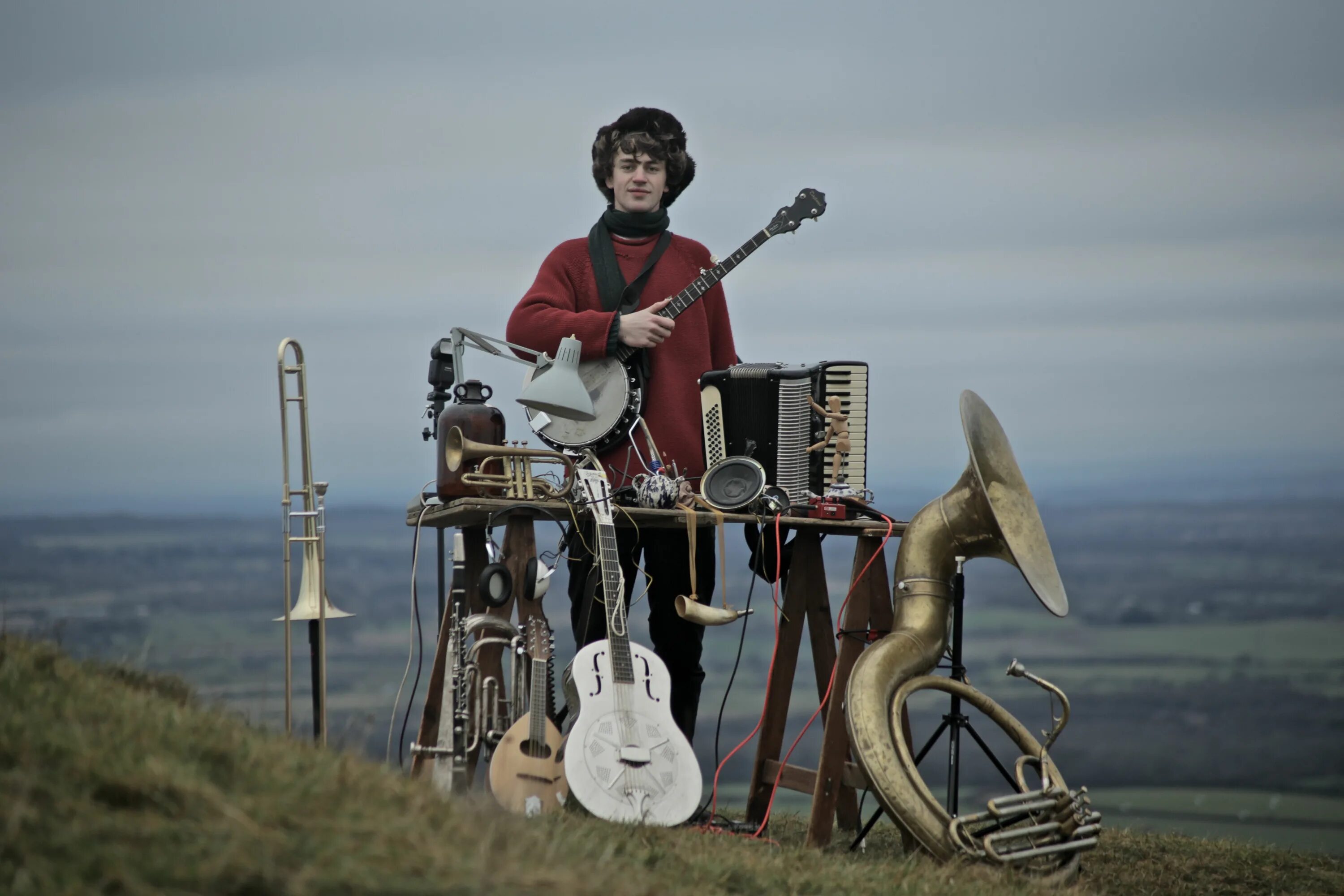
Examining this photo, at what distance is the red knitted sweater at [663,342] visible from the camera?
4.84 metres

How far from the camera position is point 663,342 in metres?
5.03

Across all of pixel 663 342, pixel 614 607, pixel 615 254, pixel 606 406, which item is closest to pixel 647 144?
pixel 615 254

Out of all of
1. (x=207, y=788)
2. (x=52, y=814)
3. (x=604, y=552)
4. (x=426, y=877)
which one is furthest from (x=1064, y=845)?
(x=52, y=814)

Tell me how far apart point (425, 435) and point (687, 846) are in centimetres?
187

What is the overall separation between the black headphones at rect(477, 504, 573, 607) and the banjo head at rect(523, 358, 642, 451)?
37 cm

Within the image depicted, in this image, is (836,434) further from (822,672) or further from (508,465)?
(508,465)

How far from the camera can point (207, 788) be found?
2.64m

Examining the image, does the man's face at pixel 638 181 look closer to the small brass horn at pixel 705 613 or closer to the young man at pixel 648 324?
the young man at pixel 648 324

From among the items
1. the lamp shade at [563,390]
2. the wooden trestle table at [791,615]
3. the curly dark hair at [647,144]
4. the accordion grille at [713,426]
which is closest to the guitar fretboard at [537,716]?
the wooden trestle table at [791,615]

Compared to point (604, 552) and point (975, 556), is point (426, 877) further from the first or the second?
point (975, 556)

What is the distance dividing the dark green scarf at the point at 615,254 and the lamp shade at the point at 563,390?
1.40ft

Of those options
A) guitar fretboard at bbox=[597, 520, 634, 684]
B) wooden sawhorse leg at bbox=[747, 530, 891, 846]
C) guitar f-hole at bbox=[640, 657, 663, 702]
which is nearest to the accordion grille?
wooden sawhorse leg at bbox=[747, 530, 891, 846]

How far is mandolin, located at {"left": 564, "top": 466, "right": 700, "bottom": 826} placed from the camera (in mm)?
3973

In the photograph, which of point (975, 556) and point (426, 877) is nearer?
point (426, 877)
